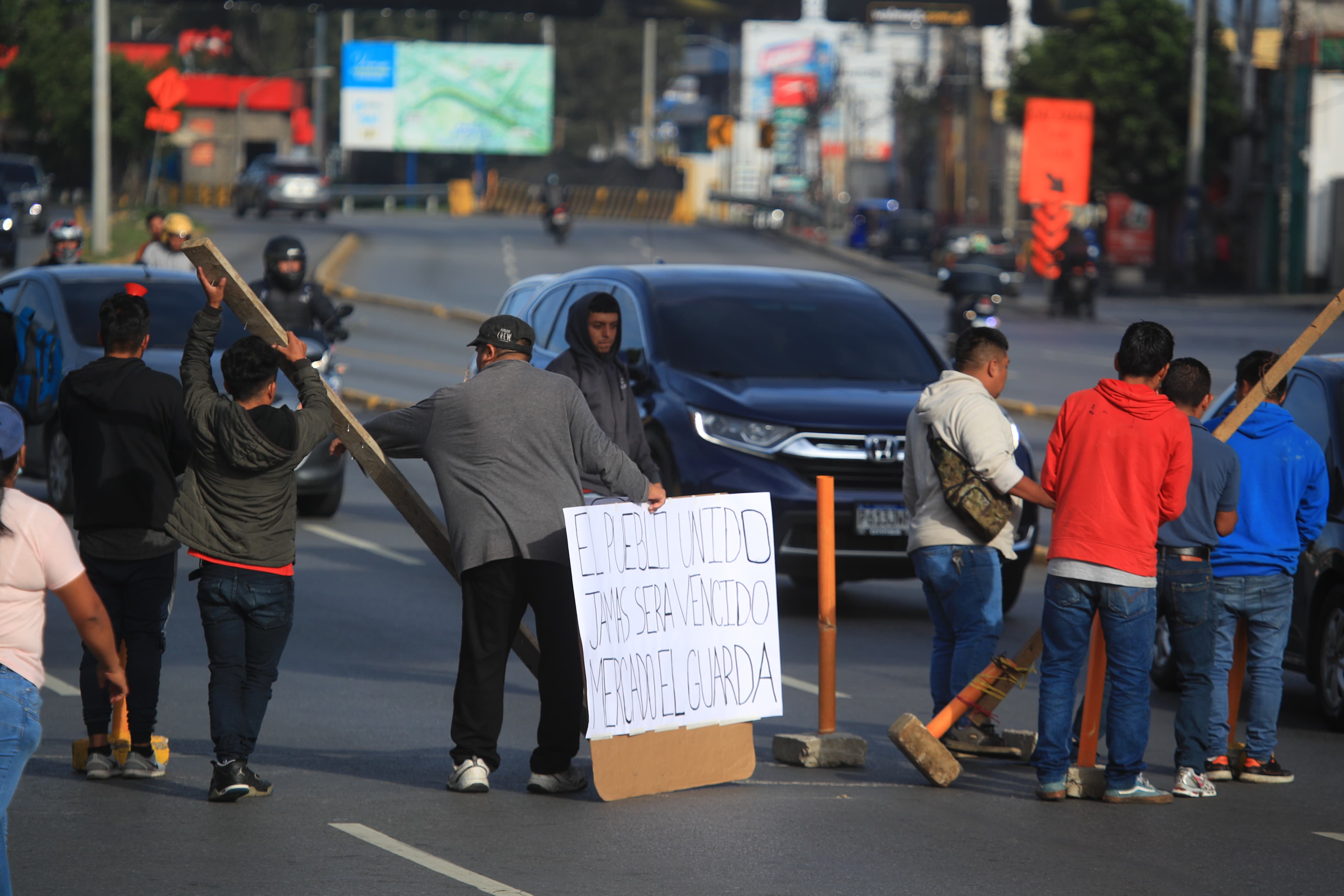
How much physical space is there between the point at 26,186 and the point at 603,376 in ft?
146

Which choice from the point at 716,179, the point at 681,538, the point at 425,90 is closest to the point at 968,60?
the point at 716,179

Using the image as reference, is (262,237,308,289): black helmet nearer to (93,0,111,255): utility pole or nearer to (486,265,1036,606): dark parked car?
(486,265,1036,606): dark parked car

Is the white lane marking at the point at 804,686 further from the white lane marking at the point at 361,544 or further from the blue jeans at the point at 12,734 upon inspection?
the blue jeans at the point at 12,734

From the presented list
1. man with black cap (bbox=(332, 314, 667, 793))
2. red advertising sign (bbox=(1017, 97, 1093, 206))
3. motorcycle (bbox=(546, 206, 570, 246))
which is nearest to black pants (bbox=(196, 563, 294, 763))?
man with black cap (bbox=(332, 314, 667, 793))

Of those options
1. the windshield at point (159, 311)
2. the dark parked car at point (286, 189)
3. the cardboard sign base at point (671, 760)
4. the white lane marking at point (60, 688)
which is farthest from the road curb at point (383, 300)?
the cardboard sign base at point (671, 760)

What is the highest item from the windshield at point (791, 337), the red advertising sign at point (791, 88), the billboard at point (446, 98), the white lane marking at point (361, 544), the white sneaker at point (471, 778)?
the red advertising sign at point (791, 88)

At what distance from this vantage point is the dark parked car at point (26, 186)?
46.5 metres

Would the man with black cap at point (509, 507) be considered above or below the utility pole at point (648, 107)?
below

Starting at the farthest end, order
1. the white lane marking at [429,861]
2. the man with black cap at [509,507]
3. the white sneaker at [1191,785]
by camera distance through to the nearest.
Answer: the white sneaker at [1191,785]
the man with black cap at [509,507]
the white lane marking at [429,861]

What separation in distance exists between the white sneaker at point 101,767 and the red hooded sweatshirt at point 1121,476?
355 cm

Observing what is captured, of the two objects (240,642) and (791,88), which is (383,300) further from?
(791,88)

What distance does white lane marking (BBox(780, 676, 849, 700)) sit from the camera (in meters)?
9.35

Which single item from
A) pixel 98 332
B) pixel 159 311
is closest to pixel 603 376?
pixel 98 332

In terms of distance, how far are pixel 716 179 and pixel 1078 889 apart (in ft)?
301
